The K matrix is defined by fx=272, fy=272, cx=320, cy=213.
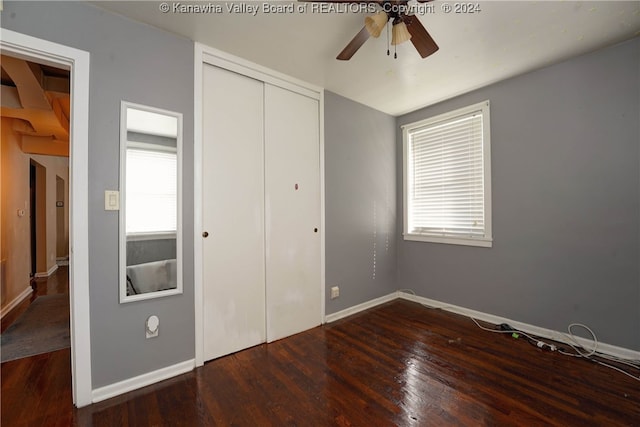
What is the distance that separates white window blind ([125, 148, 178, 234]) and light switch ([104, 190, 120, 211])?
6 centimetres

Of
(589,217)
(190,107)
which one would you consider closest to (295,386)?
(190,107)

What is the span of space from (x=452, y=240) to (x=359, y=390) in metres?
2.15

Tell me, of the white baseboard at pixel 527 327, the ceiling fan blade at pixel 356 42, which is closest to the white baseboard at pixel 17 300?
the ceiling fan blade at pixel 356 42

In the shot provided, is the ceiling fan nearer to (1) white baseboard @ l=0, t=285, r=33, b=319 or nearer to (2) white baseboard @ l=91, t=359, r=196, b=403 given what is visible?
(2) white baseboard @ l=91, t=359, r=196, b=403

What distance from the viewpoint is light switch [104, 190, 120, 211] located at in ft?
5.93

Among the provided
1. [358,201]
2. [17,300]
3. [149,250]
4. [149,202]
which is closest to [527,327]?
[358,201]

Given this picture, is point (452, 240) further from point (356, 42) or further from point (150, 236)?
point (150, 236)

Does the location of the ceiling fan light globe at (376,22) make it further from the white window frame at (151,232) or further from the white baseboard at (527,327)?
the white baseboard at (527,327)

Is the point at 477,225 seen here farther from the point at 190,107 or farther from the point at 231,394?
the point at 190,107

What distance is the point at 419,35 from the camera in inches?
69.4

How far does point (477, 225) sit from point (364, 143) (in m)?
1.64

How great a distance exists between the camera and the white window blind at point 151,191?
1920 millimetres

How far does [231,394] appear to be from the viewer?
183cm

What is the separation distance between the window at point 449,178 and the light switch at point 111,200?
320 centimetres
